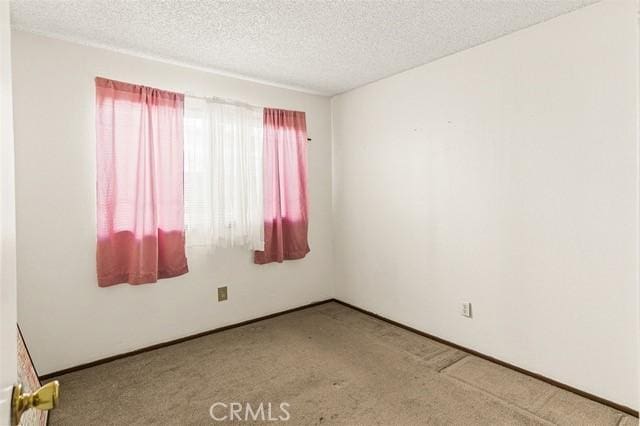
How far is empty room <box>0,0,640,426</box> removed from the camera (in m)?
2.01

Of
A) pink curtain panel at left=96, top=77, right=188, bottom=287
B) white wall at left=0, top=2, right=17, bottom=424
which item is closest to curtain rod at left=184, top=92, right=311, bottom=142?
pink curtain panel at left=96, top=77, right=188, bottom=287

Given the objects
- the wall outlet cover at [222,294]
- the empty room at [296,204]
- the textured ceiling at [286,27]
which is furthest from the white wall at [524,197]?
the wall outlet cover at [222,294]

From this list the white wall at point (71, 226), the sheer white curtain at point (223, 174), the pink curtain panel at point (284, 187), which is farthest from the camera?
the pink curtain panel at point (284, 187)

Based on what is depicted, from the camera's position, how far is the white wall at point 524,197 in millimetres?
1979

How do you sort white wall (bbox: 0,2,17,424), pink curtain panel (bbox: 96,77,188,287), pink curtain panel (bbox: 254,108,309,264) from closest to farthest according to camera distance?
white wall (bbox: 0,2,17,424), pink curtain panel (bbox: 96,77,188,287), pink curtain panel (bbox: 254,108,309,264)

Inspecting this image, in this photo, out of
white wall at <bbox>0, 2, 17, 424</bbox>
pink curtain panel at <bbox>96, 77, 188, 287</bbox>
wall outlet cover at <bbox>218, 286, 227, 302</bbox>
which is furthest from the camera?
wall outlet cover at <bbox>218, 286, 227, 302</bbox>

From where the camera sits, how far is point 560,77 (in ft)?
7.10

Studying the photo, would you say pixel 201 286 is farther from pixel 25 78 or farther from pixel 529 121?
pixel 529 121

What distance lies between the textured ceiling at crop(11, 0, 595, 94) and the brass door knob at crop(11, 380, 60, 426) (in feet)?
6.55

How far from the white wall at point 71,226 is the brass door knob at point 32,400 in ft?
7.11

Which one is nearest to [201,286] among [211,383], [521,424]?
[211,383]

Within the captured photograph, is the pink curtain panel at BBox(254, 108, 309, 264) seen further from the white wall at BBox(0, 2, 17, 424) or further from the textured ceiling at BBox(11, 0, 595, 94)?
the white wall at BBox(0, 2, 17, 424)

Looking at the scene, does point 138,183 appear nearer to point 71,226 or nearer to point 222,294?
point 71,226

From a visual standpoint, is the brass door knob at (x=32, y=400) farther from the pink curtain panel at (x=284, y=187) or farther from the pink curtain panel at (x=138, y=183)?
the pink curtain panel at (x=284, y=187)
